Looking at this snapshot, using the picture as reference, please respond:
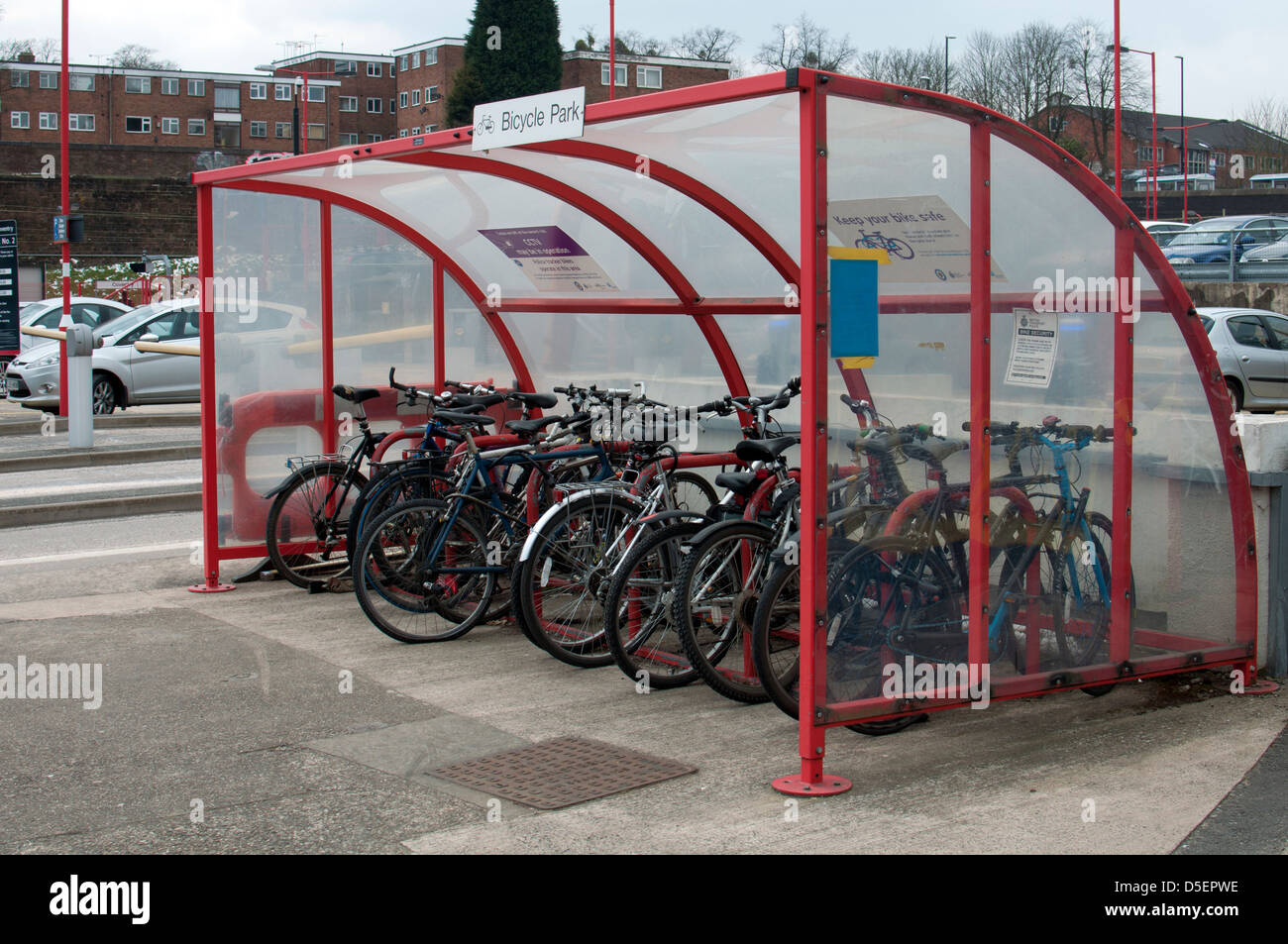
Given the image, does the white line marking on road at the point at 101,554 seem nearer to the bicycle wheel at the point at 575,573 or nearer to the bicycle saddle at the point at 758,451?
the bicycle wheel at the point at 575,573

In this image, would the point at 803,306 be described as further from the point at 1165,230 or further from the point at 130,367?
the point at 1165,230

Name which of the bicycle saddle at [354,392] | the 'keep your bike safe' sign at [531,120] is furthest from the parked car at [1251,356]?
the 'keep your bike safe' sign at [531,120]

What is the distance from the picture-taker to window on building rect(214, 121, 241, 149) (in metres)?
82.9

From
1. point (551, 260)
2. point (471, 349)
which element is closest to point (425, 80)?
point (471, 349)

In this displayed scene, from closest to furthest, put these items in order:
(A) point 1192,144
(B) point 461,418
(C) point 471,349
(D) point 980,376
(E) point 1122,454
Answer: (D) point 980,376
(E) point 1122,454
(B) point 461,418
(C) point 471,349
(A) point 1192,144

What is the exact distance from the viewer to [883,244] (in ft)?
16.0

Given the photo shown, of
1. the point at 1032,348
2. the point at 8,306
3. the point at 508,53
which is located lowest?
the point at 1032,348

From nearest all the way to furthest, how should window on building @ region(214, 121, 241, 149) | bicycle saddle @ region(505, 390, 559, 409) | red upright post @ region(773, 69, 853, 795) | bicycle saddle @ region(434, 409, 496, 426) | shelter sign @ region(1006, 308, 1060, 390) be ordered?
red upright post @ region(773, 69, 853, 795) → shelter sign @ region(1006, 308, 1060, 390) → bicycle saddle @ region(434, 409, 496, 426) → bicycle saddle @ region(505, 390, 559, 409) → window on building @ region(214, 121, 241, 149)

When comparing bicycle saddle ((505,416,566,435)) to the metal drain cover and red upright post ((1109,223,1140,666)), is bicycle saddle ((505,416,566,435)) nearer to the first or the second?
the metal drain cover

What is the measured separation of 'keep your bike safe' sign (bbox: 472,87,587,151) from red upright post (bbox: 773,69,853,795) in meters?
1.21

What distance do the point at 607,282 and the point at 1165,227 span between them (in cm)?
2711

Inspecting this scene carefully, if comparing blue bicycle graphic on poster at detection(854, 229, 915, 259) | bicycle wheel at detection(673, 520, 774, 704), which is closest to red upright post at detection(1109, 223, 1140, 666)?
blue bicycle graphic on poster at detection(854, 229, 915, 259)

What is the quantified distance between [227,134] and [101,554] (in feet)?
260

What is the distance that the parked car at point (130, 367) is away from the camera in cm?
1922
